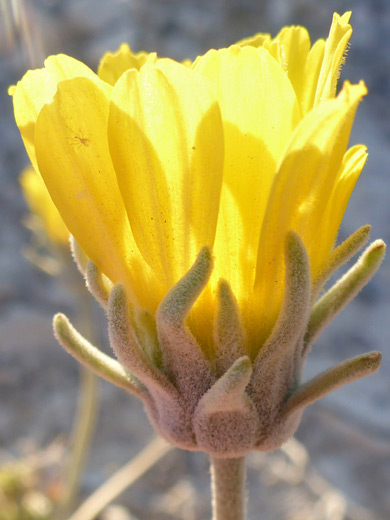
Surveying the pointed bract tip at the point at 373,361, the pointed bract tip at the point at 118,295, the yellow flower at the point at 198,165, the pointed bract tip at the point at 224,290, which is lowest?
the pointed bract tip at the point at 373,361

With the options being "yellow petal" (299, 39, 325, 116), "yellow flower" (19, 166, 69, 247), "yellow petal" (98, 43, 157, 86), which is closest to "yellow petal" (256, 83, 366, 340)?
"yellow petal" (299, 39, 325, 116)

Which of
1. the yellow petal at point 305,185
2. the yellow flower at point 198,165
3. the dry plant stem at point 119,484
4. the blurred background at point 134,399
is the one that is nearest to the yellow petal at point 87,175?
the yellow flower at point 198,165

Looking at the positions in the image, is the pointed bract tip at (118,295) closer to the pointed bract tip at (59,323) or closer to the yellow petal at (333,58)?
the pointed bract tip at (59,323)

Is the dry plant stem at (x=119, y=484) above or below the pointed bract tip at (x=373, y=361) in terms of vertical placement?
below

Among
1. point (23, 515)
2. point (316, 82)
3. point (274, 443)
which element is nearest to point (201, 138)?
point (316, 82)

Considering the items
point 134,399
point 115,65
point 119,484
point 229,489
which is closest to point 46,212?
point 119,484

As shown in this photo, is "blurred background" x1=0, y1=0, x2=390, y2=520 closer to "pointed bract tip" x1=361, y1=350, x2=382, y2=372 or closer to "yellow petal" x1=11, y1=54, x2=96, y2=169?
"yellow petal" x1=11, y1=54, x2=96, y2=169

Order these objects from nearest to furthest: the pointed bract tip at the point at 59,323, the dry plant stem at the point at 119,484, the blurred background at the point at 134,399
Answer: the pointed bract tip at the point at 59,323, the dry plant stem at the point at 119,484, the blurred background at the point at 134,399

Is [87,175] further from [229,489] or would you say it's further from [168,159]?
[229,489]

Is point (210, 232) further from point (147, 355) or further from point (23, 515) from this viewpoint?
point (23, 515)
